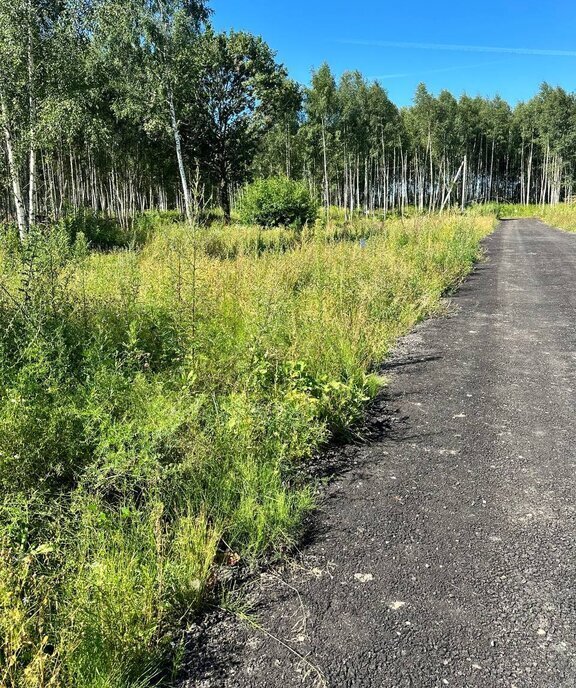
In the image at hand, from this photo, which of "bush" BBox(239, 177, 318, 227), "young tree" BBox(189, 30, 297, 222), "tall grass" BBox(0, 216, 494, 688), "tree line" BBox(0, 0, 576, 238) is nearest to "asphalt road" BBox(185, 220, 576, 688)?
"tall grass" BBox(0, 216, 494, 688)

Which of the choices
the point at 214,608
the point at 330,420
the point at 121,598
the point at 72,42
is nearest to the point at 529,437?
the point at 330,420

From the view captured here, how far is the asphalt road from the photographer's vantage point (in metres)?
1.96

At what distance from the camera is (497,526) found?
110 inches

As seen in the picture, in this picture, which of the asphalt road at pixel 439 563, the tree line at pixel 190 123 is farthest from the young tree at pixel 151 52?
the asphalt road at pixel 439 563

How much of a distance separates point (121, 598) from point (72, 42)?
19.0m

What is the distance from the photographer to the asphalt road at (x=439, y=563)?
1.96 meters

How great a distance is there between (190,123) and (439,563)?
109 feet

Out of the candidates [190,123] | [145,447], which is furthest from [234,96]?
[145,447]

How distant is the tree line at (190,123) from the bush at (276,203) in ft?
11.6

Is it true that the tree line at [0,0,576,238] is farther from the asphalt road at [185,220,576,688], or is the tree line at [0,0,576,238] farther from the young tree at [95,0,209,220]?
the asphalt road at [185,220,576,688]

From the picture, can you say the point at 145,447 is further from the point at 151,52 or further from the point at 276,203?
the point at 151,52

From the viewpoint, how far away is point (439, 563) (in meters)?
2.51

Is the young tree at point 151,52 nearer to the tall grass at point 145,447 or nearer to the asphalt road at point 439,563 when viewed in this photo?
the tall grass at point 145,447

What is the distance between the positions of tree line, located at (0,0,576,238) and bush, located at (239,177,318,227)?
3540 millimetres
